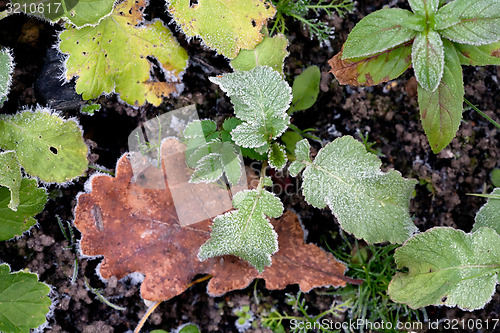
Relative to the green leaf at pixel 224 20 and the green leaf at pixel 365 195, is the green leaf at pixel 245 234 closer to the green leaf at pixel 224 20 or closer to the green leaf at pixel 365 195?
the green leaf at pixel 365 195

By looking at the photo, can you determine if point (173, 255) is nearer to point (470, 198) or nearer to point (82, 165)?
point (82, 165)

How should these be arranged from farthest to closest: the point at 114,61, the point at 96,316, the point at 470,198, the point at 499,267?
1. the point at 470,198
2. the point at 96,316
3. the point at 114,61
4. the point at 499,267

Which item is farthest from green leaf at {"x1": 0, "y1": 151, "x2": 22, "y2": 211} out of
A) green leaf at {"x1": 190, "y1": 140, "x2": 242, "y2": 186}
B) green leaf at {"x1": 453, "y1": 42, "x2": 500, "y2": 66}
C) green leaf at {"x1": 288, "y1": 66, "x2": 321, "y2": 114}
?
green leaf at {"x1": 453, "y1": 42, "x2": 500, "y2": 66}

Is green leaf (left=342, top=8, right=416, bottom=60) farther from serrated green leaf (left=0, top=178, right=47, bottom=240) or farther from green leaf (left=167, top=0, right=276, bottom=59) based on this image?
serrated green leaf (left=0, top=178, right=47, bottom=240)

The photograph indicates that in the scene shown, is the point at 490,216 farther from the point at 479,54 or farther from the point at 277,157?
the point at 277,157

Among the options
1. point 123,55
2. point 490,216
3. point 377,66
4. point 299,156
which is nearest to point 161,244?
point 299,156

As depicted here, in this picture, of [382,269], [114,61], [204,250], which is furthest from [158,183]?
[382,269]
